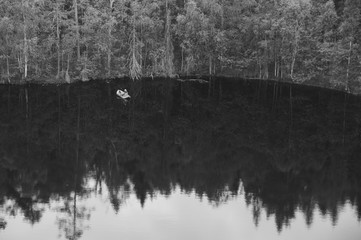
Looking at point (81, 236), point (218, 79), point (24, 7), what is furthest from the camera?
point (218, 79)

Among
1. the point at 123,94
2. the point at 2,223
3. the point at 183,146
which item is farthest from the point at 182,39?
the point at 2,223

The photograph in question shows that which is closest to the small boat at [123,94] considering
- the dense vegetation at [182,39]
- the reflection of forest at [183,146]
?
the reflection of forest at [183,146]

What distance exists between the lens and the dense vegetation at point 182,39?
239ft

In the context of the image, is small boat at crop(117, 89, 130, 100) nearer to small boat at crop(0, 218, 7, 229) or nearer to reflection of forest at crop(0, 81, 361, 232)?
reflection of forest at crop(0, 81, 361, 232)

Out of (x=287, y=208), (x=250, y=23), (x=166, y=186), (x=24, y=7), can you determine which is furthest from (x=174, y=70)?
(x=287, y=208)

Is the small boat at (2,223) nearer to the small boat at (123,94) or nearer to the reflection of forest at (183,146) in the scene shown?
the reflection of forest at (183,146)

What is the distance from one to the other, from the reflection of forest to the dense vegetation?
6.53m

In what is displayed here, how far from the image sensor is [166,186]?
4362 centimetres

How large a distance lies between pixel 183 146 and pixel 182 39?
36501 mm

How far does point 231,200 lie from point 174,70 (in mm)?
46311

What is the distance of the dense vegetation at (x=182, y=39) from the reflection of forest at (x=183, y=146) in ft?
21.4

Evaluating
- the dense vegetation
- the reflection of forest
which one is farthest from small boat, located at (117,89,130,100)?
the dense vegetation

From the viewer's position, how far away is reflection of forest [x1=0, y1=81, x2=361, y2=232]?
4203 cm

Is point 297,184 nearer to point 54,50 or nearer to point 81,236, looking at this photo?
point 81,236
